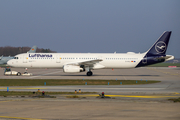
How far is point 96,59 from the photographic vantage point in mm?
48094

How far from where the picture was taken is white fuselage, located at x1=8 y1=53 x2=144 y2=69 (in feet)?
160

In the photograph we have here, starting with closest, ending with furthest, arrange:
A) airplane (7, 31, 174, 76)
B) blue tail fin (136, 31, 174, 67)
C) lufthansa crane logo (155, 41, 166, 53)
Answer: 1. airplane (7, 31, 174, 76)
2. blue tail fin (136, 31, 174, 67)
3. lufthansa crane logo (155, 41, 166, 53)

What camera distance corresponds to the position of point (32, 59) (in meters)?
48.9

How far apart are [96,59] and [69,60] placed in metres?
5.42

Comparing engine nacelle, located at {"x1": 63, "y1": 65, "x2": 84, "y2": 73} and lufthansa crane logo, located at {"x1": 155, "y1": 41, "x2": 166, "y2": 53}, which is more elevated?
lufthansa crane logo, located at {"x1": 155, "y1": 41, "x2": 166, "y2": 53}

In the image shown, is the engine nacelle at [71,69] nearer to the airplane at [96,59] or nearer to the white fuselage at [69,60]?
the airplane at [96,59]

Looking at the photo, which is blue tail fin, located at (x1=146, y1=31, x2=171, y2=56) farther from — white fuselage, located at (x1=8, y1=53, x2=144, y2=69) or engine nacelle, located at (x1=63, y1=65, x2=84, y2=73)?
engine nacelle, located at (x1=63, y1=65, x2=84, y2=73)

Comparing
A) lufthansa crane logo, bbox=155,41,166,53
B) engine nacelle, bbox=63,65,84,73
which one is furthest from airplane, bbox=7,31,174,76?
engine nacelle, bbox=63,65,84,73

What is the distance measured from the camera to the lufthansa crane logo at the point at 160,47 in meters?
49.4

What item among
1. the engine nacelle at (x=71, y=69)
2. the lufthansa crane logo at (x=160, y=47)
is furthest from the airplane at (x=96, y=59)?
the engine nacelle at (x=71, y=69)

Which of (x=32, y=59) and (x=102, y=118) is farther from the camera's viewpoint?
(x=32, y=59)

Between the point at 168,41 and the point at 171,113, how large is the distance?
1508 inches

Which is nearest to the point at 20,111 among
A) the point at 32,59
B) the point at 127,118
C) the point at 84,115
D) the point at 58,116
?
the point at 58,116

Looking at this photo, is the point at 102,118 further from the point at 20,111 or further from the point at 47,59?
the point at 47,59
